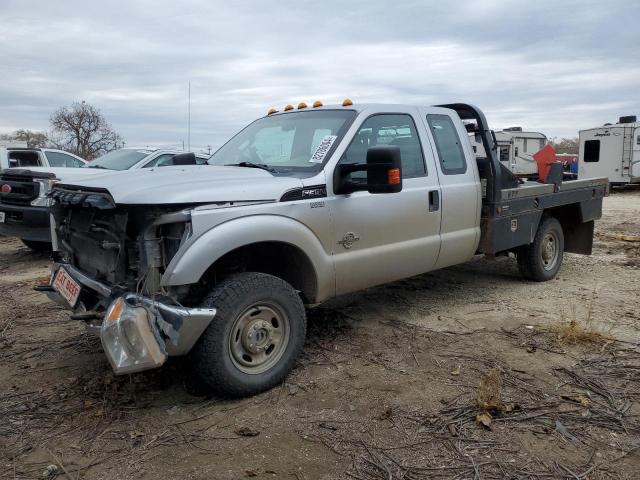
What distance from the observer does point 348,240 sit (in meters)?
4.16

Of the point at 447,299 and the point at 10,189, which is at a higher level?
the point at 10,189

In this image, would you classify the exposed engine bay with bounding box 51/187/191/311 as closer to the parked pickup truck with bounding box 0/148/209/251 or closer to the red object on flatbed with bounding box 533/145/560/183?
the parked pickup truck with bounding box 0/148/209/251

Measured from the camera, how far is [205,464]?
113 inches

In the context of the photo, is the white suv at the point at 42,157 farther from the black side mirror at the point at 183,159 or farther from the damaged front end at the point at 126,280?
the damaged front end at the point at 126,280

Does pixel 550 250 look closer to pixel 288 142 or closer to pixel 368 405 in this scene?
pixel 288 142

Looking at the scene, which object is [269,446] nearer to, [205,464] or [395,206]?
[205,464]

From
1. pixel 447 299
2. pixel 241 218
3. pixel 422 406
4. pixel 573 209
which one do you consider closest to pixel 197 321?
pixel 241 218

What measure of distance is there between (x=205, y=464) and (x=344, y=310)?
278cm

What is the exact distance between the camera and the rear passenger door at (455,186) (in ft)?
16.4

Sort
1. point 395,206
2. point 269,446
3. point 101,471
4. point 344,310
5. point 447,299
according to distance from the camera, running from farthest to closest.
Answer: point 447,299 < point 344,310 < point 395,206 < point 269,446 < point 101,471

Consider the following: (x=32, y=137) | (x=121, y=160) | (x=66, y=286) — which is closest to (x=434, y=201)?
(x=66, y=286)

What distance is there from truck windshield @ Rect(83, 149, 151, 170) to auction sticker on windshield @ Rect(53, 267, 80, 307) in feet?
19.7

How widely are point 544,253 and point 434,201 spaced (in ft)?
8.32

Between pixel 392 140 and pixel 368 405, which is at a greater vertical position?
pixel 392 140
